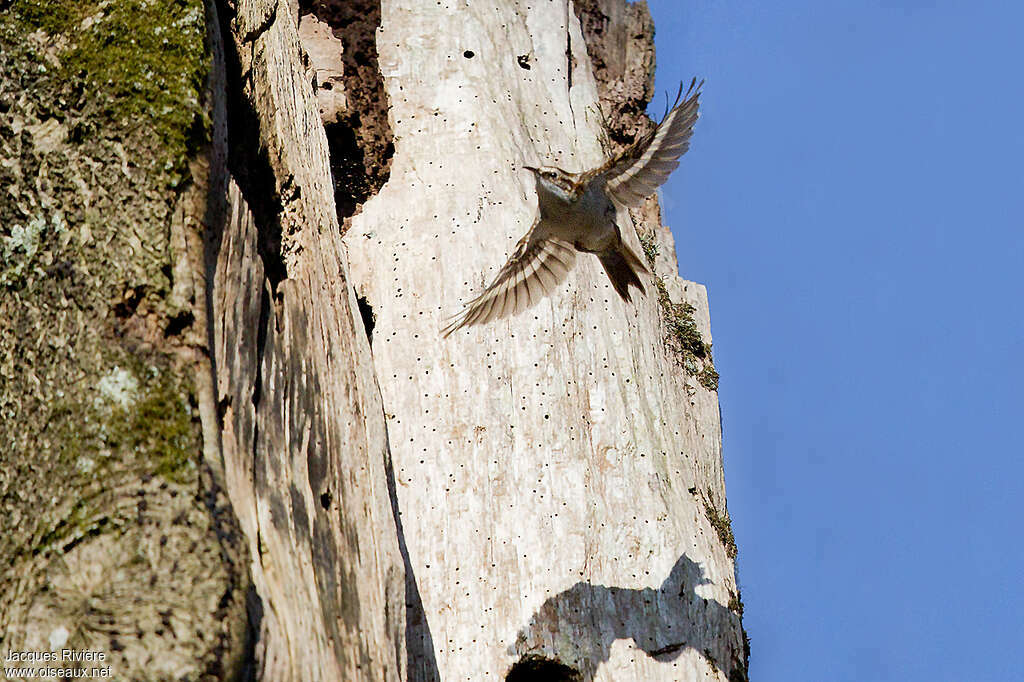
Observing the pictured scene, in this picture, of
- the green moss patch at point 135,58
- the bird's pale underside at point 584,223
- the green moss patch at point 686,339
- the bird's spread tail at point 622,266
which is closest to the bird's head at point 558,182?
the bird's pale underside at point 584,223

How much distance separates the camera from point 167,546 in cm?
204

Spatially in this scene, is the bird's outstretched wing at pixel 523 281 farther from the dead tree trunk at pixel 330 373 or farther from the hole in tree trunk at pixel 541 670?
the hole in tree trunk at pixel 541 670

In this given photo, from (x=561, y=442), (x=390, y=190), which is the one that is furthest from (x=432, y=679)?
(x=390, y=190)

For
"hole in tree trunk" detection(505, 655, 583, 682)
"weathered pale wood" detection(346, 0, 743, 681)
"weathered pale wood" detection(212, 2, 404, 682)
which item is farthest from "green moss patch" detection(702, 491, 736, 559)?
"weathered pale wood" detection(212, 2, 404, 682)

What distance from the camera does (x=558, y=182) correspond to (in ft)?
15.5

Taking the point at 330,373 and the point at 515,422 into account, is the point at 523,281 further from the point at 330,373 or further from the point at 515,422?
the point at 330,373

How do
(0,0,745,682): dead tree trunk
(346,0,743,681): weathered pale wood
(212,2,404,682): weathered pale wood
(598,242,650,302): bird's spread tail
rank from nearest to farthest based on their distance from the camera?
(0,0,745,682): dead tree trunk → (212,2,404,682): weathered pale wood → (346,0,743,681): weathered pale wood → (598,242,650,302): bird's spread tail

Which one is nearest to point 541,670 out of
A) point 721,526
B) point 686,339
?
point 721,526

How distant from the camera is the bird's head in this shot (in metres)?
4.67

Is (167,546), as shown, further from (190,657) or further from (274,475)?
(274,475)

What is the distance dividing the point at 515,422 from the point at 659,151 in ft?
4.10

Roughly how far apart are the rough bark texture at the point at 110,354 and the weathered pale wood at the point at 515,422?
1.87m

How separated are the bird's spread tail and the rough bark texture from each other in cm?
242

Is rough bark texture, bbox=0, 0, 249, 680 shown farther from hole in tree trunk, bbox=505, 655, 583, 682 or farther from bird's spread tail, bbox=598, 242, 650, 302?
bird's spread tail, bbox=598, 242, 650, 302
